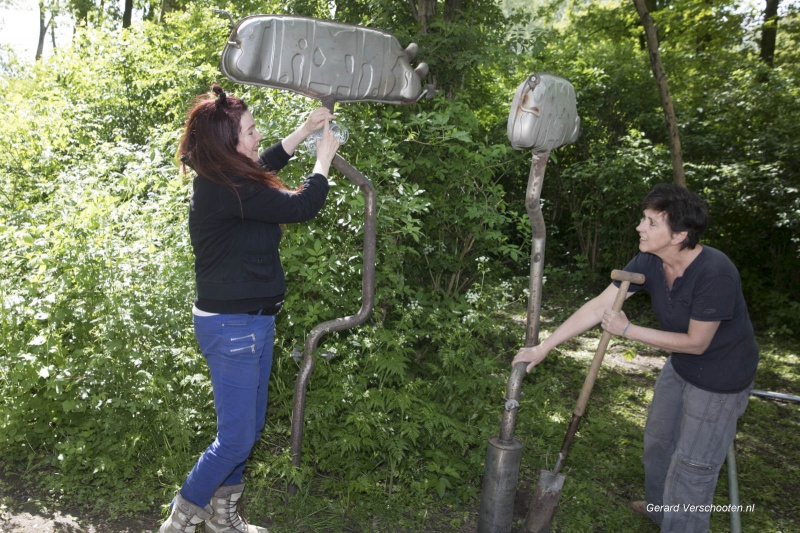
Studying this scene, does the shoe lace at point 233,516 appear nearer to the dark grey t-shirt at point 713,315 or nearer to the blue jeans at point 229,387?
the blue jeans at point 229,387

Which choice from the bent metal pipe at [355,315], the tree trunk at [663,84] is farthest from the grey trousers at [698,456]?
Result: the tree trunk at [663,84]

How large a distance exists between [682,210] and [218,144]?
1.90 metres

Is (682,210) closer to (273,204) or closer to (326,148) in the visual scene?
(326,148)

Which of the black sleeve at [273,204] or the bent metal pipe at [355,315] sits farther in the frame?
the bent metal pipe at [355,315]

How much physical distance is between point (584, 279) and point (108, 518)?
740 centimetres

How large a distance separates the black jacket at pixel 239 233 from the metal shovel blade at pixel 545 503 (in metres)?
1.60

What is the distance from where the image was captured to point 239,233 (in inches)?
105

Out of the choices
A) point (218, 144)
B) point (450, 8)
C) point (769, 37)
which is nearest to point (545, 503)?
point (218, 144)

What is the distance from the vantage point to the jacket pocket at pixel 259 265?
2.66 m

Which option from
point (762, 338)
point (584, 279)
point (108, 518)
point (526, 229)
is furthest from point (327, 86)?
point (584, 279)

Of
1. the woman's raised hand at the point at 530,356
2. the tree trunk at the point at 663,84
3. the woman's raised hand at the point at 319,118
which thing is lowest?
the woman's raised hand at the point at 530,356

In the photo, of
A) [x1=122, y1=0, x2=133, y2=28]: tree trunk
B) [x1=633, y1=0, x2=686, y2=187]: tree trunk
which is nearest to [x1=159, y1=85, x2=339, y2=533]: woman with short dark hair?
[x1=633, y1=0, x2=686, y2=187]: tree trunk

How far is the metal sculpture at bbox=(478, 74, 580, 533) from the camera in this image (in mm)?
2874

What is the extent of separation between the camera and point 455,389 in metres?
4.07
